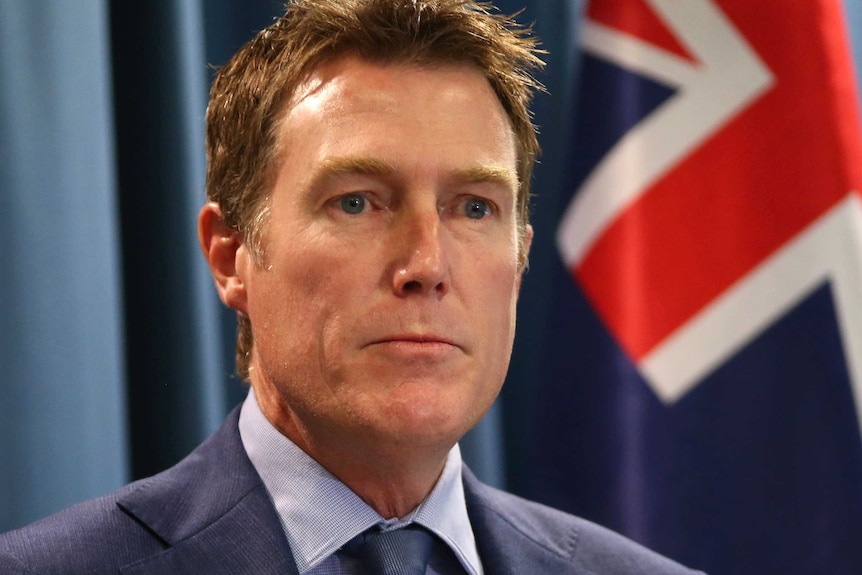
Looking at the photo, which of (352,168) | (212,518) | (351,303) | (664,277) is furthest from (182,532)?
(664,277)

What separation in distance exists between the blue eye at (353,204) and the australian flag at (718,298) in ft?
2.85

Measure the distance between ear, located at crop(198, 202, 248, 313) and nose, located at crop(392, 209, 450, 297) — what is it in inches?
8.8

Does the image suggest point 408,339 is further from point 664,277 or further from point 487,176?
point 664,277

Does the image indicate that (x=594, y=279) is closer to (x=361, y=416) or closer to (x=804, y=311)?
(x=804, y=311)

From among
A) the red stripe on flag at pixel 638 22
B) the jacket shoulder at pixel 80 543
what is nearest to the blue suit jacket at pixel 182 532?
the jacket shoulder at pixel 80 543

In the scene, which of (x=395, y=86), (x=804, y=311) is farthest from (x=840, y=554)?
(x=395, y=86)

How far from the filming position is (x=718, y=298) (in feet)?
6.26

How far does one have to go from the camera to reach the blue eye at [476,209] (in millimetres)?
1265

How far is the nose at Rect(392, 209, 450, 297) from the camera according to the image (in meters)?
1.16

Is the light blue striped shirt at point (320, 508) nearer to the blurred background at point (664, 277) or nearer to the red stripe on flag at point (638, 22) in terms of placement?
the blurred background at point (664, 277)

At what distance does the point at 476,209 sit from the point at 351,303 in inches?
7.9

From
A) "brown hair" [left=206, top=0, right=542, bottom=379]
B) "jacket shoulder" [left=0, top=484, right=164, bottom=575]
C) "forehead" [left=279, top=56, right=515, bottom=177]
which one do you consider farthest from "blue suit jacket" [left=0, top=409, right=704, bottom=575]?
"forehead" [left=279, top=56, right=515, bottom=177]

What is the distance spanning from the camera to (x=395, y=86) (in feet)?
4.08

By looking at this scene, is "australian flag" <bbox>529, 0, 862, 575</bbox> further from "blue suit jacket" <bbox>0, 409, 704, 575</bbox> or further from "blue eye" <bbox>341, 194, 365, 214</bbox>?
"blue eye" <bbox>341, 194, 365, 214</bbox>
